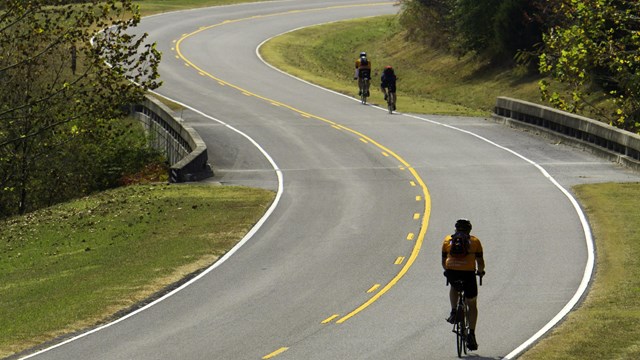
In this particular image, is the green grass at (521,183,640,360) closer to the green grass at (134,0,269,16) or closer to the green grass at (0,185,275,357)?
the green grass at (0,185,275,357)

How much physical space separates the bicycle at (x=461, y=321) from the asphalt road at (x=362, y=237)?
1.07ft

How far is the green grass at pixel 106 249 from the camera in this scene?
22.2 meters

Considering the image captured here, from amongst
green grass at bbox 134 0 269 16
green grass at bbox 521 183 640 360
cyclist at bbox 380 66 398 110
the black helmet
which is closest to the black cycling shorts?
the black helmet

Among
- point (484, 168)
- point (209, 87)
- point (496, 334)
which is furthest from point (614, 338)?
point (209, 87)

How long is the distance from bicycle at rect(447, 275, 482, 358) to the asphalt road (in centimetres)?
32

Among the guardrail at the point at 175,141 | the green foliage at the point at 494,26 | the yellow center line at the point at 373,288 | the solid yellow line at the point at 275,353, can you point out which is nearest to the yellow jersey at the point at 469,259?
the solid yellow line at the point at 275,353

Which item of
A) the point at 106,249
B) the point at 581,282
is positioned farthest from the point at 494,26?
the point at 581,282

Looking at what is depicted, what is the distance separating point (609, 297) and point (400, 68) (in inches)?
1732

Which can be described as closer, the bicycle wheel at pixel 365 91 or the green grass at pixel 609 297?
the green grass at pixel 609 297

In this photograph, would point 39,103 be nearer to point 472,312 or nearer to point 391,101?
point 391,101

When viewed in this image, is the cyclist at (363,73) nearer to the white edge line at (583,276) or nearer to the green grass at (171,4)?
the white edge line at (583,276)

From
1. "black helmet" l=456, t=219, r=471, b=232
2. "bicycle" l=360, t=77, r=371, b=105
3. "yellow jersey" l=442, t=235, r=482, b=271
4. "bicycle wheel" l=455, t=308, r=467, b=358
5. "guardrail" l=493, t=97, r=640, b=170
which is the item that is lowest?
"bicycle" l=360, t=77, r=371, b=105

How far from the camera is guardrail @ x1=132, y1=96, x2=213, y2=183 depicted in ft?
119

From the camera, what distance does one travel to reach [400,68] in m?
64.7
